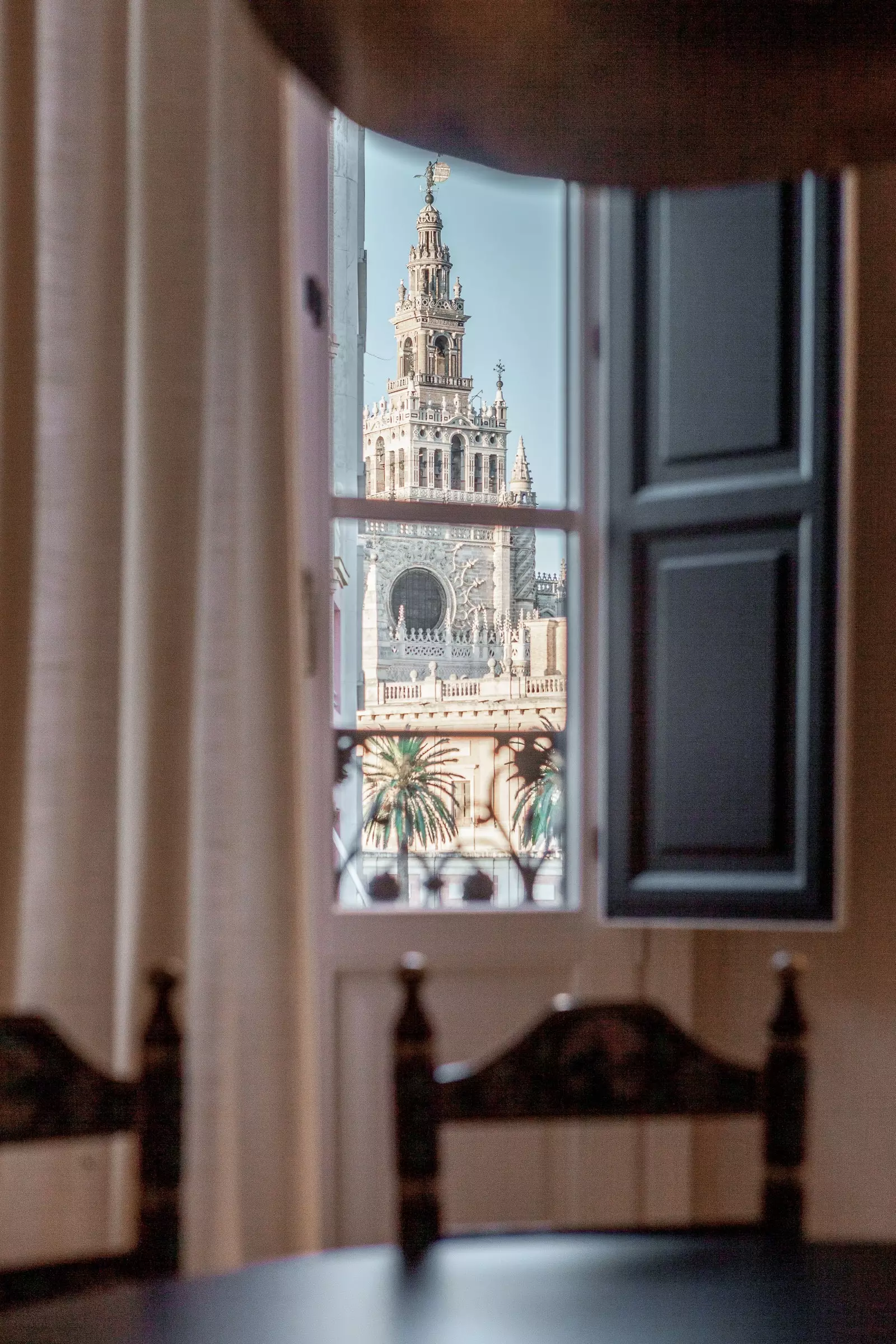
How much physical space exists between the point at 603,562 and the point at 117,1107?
1.27 meters

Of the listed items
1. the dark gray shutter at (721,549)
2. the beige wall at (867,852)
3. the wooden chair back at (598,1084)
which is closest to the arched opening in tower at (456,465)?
the dark gray shutter at (721,549)

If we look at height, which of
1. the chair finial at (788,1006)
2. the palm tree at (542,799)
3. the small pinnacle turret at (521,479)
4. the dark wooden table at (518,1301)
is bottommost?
the dark wooden table at (518,1301)

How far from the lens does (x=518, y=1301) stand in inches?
35.5

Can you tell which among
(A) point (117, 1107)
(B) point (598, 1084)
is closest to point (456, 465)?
(B) point (598, 1084)

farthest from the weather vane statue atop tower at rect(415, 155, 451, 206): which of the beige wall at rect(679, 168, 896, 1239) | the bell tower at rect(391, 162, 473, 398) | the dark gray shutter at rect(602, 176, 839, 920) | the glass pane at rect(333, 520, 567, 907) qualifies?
the beige wall at rect(679, 168, 896, 1239)

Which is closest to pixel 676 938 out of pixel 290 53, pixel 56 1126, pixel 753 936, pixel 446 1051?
pixel 753 936

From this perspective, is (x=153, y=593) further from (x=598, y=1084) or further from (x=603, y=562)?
(x=598, y=1084)

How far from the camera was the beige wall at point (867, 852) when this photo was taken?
1891mm

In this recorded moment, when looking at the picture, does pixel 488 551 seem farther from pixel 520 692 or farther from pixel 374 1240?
pixel 374 1240

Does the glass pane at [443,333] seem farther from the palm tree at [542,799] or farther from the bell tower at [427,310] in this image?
the palm tree at [542,799]

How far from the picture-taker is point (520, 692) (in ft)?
6.87

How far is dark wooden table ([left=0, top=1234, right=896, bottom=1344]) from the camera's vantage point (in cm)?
84

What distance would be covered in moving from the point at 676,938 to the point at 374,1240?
27.6 inches

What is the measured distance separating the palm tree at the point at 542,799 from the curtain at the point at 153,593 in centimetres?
46
